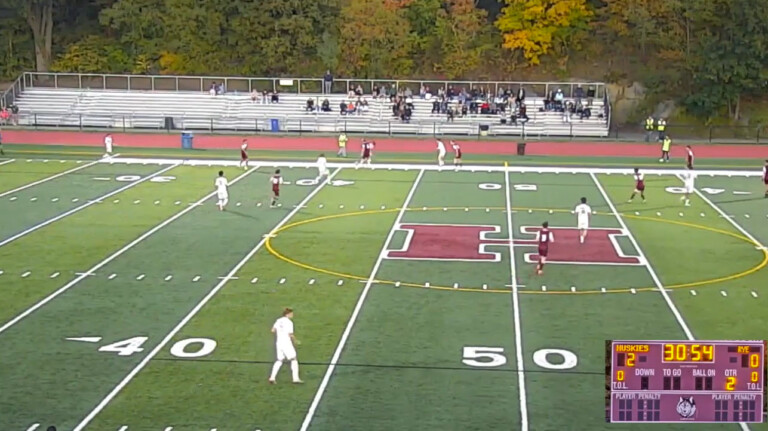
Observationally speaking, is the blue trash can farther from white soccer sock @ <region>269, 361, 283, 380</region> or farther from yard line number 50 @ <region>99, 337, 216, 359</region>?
white soccer sock @ <region>269, 361, 283, 380</region>

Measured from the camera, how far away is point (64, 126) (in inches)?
2259

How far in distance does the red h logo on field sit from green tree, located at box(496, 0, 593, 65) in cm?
3762

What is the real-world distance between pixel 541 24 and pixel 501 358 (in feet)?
163

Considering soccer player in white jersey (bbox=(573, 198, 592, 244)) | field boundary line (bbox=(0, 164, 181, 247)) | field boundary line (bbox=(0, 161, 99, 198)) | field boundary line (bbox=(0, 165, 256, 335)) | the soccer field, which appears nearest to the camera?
the soccer field

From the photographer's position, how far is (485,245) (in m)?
26.1

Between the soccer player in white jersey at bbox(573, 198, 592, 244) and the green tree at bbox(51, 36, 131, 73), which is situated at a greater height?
the green tree at bbox(51, 36, 131, 73)

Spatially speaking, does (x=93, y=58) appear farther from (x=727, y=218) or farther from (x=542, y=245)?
(x=542, y=245)

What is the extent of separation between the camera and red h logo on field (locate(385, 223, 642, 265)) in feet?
80.9

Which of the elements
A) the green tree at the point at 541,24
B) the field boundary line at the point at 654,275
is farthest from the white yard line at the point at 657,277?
the green tree at the point at 541,24

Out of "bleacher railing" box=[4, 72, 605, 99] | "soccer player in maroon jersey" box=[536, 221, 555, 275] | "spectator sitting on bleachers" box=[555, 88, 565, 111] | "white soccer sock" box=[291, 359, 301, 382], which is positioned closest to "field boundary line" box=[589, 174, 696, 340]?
"soccer player in maroon jersey" box=[536, 221, 555, 275]

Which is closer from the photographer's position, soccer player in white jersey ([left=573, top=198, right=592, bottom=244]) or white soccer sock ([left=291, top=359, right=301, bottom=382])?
white soccer sock ([left=291, top=359, right=301, bottom=382])

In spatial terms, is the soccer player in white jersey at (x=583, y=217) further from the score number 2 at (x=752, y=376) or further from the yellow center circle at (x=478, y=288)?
the score number 2 at (x=752, y=376)

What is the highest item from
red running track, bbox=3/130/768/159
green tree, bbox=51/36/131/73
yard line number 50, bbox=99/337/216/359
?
green tree, bbox=51/36/131/73

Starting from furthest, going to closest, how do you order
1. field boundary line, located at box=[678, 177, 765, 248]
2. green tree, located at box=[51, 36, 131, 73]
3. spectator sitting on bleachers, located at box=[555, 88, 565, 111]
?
green tree, located at box=[51, 36, 131, 73] < spectator sitting on bleachers, located at box=[555, 88, 565, 111] < field boundary line, located at box=[678, 177, 765, 248]
